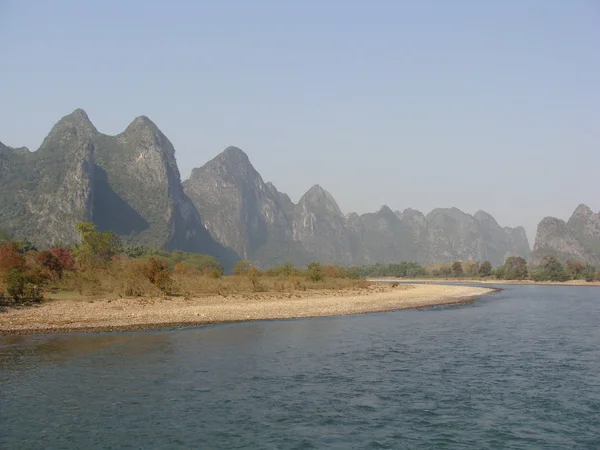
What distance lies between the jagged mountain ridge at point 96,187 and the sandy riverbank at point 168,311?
84642 millimetres

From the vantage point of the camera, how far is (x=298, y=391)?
703 inches

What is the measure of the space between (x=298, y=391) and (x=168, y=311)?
2310cm

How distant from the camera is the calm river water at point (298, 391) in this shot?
44.8ft

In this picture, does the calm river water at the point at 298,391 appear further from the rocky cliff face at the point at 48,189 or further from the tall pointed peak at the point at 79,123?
the tall pointed peak at the point at 79,123

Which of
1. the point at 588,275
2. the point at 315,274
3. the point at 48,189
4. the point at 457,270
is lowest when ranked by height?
the point at 588,275

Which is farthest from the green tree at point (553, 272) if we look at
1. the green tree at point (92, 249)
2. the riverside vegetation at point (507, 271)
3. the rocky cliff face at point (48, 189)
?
the rocky cliff face at point (48, 189)

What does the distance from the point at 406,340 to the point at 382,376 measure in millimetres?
9588

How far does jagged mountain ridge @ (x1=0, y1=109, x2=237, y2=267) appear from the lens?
127m

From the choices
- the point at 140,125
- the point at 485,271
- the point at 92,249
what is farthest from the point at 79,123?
the point at 485,271

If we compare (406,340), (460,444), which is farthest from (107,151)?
(460,444)

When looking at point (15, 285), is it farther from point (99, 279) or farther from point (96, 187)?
point (96, 187)

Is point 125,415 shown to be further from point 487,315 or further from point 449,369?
point 487,315

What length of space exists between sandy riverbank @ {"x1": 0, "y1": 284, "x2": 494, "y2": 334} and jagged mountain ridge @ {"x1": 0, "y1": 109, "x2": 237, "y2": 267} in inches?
3332

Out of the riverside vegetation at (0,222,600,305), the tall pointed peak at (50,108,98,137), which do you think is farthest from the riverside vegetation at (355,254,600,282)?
the tall pointed peak at (50,108,98,137)
